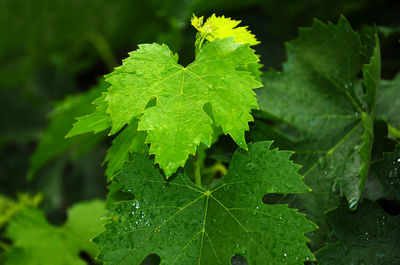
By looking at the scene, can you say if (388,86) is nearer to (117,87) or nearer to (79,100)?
(117,87)

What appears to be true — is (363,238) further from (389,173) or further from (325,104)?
(325,104)

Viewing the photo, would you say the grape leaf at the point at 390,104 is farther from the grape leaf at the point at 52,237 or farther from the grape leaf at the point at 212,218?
the grape leaf at the point at 52,237

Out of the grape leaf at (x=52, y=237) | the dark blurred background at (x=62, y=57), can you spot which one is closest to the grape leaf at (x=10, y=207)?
the grape leaf at (x=52, y=237)

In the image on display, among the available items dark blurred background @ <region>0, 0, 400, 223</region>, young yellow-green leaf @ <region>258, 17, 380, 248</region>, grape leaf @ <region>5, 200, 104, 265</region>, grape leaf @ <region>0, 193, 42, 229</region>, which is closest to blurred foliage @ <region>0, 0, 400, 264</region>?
dark blurred background @ <region>0, 0, 400, 223</region>

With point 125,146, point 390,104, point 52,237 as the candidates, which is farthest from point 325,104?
→ point 52,237

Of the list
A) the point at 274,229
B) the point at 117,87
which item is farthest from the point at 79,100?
the point at 274,229

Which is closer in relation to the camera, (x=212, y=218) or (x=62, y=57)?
(x=212, y=218)
